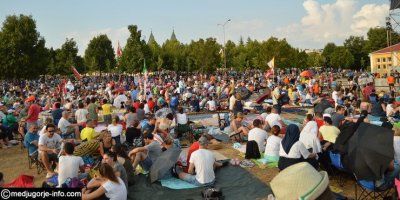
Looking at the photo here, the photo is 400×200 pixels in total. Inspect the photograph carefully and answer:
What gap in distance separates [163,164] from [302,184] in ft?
21.8

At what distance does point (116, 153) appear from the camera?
838 centimetres

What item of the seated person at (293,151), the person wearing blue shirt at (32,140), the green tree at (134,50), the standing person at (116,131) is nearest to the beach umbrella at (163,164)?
the seated person at (293,151)

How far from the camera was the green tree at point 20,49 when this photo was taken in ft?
121

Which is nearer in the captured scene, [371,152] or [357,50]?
[371,152]

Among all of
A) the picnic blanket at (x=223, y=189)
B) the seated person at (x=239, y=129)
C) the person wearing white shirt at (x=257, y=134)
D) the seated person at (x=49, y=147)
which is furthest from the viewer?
the seated person at (x=239, y=129)

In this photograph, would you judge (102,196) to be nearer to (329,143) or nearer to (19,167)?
(329,143)

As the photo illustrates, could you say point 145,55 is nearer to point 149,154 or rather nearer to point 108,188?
point 149,154

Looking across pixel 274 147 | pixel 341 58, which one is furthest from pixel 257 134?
pixel 341 58

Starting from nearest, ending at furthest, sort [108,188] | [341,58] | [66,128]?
[108,188] < [66,128] < [341,58]

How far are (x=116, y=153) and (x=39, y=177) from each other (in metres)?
3.29

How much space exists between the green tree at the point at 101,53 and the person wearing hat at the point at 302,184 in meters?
67.3

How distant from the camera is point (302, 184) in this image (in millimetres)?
2859

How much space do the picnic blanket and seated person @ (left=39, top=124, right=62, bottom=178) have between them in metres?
2.40

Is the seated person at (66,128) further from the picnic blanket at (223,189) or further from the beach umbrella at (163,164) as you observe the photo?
the beach umbrella at (163,164)
